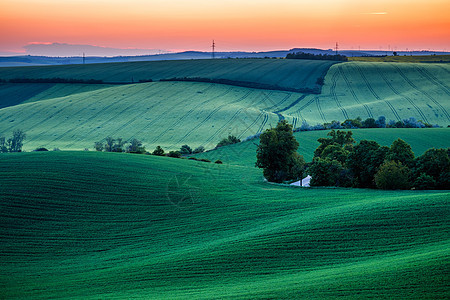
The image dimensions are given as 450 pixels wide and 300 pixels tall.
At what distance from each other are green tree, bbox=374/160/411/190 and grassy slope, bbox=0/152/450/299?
7.55ft

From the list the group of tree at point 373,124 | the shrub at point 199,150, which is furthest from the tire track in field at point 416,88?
the shrub at point 199,150

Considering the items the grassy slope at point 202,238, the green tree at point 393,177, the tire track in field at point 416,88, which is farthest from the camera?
the tire track in field at point 416,88

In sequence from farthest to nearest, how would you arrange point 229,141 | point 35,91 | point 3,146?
point 35,91 < point 229,141 < point 3,146

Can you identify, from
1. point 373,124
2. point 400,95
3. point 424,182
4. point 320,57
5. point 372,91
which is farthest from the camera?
point 320,57

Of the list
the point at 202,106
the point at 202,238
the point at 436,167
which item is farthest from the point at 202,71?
the point at 202,238

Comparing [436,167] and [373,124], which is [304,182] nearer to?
[436,167]

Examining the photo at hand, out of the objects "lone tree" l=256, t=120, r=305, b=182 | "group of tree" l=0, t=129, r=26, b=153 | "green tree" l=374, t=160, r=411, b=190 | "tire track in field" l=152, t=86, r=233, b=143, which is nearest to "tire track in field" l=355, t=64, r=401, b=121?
"tire track in field" l=152, t=86, r=233, b=143

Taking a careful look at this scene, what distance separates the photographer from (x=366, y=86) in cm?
12112

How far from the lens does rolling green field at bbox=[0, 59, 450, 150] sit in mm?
84875

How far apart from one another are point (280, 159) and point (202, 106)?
53193mm

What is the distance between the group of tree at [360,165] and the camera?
1499 inches

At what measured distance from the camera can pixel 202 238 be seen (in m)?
27.7

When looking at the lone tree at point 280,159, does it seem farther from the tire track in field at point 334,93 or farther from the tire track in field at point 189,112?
the tire track in field at point 334,93

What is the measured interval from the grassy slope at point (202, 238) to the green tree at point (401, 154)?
18.1ft
